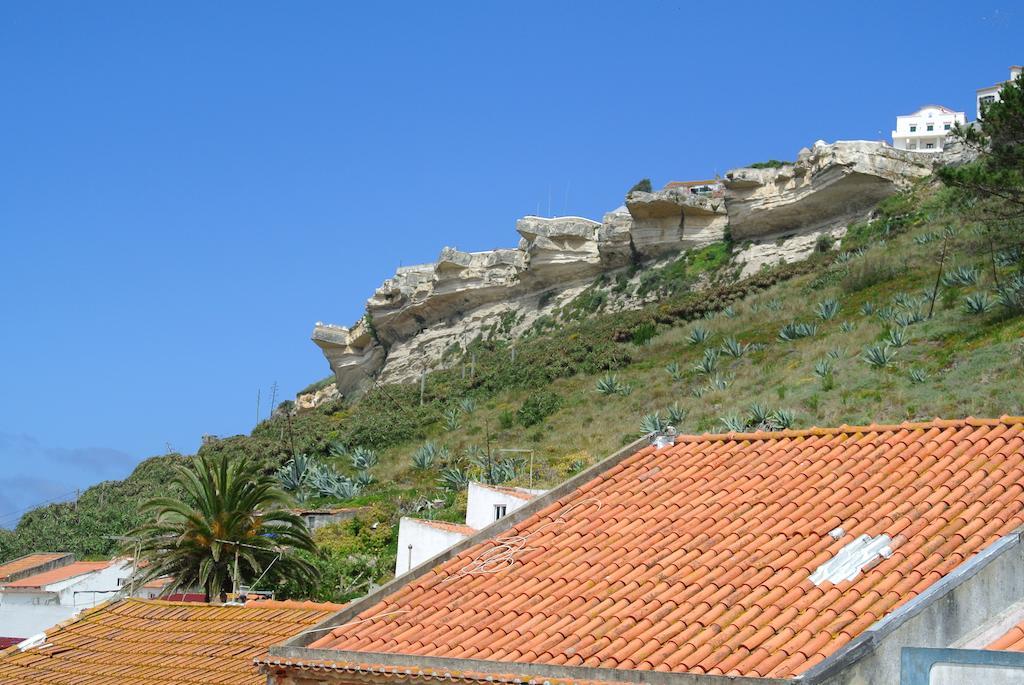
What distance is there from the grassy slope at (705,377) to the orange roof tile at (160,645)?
45.8 ft

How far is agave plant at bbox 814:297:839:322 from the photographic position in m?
48.5

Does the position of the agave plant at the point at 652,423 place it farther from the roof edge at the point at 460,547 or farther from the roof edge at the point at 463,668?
the roof edge at the point at 463,668

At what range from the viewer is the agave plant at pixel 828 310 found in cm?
4853

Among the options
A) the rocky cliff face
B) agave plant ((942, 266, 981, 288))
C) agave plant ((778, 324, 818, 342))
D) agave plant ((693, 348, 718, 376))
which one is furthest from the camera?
Answer: the rocky cliff face

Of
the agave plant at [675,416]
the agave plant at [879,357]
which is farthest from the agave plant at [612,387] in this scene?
the agave plant at [879,357]

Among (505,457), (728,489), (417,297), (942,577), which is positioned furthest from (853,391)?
(417,297)

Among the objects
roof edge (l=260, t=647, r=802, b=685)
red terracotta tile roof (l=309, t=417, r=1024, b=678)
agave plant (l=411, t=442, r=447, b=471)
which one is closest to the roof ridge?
red terracotta tile roof (l=309, t=417, r=1024, b=678)

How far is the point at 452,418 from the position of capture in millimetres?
54531

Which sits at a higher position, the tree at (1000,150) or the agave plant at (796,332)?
the tree at (1000,150)

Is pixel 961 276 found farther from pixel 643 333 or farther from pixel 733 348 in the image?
pixel 643 333

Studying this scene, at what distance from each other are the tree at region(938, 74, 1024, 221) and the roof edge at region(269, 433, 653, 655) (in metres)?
25.8

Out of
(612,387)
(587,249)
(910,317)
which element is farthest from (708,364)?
(587,249)

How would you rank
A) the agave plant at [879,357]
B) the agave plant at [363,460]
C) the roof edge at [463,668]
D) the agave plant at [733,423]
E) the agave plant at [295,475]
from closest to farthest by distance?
1. the roof edge at [463,668]
2. the agave plant at [733,423]
3. the agave plant at [879,357]
4. the agave plant at [295,475]
5. the agave plant at [363,460]

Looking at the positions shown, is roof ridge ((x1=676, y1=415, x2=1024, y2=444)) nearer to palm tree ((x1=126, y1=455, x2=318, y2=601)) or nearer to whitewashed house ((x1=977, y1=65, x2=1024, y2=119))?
palm tree ((x1=126, y1=455, x2=318, y2=601))
